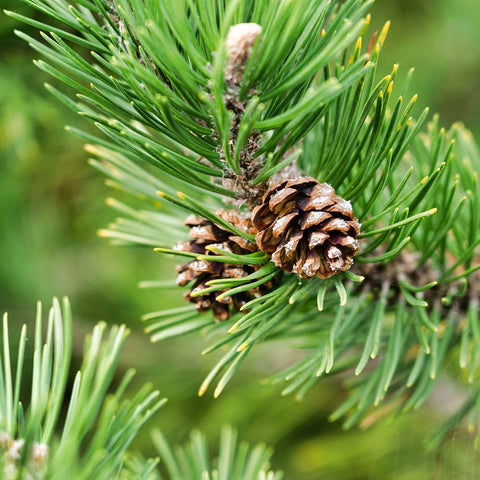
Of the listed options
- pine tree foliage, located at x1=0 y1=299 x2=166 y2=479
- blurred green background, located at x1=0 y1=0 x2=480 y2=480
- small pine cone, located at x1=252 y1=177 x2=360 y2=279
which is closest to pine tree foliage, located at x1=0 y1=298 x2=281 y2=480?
pine tree foliage, located at x1=0 y1=299 x2=166 y2=479

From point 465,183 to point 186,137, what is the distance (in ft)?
1.18

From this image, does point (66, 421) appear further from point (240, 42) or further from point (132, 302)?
point (132, 302)

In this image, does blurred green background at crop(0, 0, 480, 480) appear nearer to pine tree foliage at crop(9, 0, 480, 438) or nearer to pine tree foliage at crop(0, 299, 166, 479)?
pine tree foliage at crop(9, 0, 480, 438)

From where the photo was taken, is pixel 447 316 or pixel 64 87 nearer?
pixel 447 316

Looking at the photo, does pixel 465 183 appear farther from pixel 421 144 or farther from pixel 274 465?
pixel 274 465

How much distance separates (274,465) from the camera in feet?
3.56

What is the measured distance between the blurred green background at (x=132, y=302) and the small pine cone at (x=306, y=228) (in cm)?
53

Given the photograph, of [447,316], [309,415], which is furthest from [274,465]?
[447,316]

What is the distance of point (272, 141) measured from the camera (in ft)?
1.41

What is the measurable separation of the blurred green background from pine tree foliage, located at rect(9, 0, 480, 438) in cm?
33

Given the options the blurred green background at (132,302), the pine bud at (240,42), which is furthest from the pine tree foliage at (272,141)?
the blurred green background at (132,302)

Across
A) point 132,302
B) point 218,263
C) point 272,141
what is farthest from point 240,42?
point 132,302

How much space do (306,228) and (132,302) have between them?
2.64 feet

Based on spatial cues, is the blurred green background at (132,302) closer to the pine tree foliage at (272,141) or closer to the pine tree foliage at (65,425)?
the pine tree foliage at (272,141)
